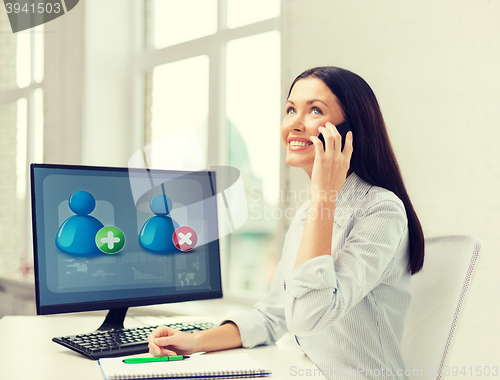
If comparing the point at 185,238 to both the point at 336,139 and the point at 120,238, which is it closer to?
the point at 120,238

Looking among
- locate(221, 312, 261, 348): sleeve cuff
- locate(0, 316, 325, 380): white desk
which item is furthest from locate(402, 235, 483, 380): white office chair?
locate(221, 312, 261, 348): sleeve cuff

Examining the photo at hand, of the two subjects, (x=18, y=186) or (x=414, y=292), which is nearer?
(x=414, y=292)

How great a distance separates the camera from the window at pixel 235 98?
216cm

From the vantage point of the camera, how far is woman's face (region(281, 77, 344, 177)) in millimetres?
1139

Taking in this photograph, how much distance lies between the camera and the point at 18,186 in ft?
11.3

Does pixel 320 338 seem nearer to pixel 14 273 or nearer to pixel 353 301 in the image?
pixel 353 301

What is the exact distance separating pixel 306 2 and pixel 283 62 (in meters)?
0.26

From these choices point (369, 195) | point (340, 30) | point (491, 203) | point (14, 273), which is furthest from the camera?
point (14, 273)

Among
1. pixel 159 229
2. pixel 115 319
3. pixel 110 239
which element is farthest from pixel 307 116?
pixel 115 319

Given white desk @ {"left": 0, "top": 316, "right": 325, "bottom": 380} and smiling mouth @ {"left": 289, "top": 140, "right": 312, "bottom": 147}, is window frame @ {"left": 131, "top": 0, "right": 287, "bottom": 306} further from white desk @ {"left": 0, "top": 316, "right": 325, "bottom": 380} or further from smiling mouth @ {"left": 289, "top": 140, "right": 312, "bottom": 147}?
white desk @ {"left": 0, "top": 316, "right": 325, "bottom": 380}

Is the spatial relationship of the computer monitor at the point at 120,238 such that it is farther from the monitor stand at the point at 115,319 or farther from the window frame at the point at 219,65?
the window frame at the point at 219,65

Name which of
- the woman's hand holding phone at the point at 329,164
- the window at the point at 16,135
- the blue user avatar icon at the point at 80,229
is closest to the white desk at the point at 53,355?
the blue user avatar icon at the point at 80,229

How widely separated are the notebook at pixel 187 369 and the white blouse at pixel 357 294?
110 millimetres

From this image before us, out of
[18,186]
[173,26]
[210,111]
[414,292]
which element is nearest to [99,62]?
[173,26]
